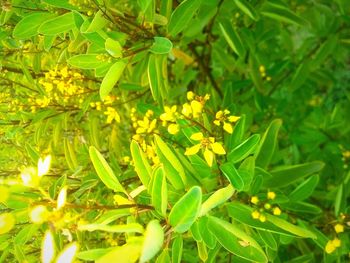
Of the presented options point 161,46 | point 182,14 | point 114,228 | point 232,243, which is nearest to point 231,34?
point 182,14

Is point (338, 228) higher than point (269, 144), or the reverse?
point (269, 144)

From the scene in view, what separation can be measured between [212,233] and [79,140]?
2.31 ft

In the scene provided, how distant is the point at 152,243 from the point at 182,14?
757 mm

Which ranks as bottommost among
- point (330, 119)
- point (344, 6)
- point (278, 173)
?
point (330, 119)

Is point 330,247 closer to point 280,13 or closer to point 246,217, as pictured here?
point 246,217

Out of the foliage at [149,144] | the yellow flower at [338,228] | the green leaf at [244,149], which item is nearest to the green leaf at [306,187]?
the foliage at [149,144]

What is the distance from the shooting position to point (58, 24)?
1.15m

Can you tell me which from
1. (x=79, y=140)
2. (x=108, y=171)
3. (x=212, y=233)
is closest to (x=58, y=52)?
(x=79, y=140)

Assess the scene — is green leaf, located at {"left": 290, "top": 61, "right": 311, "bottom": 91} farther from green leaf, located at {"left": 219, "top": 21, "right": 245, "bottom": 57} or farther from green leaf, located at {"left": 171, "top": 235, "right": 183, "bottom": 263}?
green leaf, located at {"left": 171, "top": 235, "right": 183, "bottom": 263}

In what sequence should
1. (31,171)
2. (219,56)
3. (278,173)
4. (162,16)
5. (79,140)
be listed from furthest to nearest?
(219,56) < (79,140) < (278,173) < (162,16) < (31,171)

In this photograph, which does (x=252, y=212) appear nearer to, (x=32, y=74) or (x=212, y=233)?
(x=212, y=233)

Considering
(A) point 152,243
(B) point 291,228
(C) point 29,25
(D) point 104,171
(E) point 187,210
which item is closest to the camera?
(A) point 152,243

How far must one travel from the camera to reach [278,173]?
1.40m

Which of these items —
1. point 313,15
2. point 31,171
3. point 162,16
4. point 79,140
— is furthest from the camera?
point 313,15
